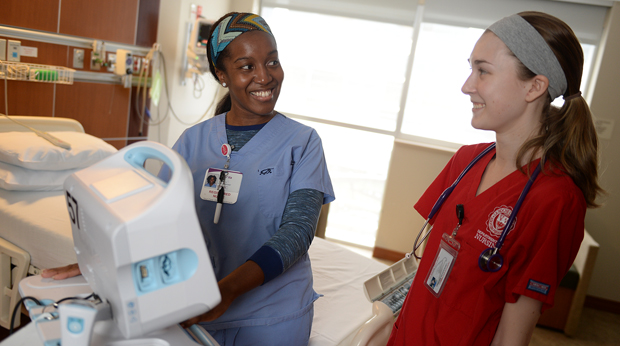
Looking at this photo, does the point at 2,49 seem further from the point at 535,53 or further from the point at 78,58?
the point at 535,53

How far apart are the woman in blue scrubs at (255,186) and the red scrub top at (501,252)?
340 mm

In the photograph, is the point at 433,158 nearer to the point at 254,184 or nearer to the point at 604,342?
the point at 604,342

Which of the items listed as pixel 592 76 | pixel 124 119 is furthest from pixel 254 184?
pixel 592 76

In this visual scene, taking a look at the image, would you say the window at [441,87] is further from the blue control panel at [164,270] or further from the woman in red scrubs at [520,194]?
the blue control panel at [164,270]

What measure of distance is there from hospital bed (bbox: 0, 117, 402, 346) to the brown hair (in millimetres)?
1020

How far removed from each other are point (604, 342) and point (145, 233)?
369 centimetres

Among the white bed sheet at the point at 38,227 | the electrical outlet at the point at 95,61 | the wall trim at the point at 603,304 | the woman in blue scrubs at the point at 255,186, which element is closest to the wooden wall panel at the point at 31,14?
the electrical outlet at the point at 95,61

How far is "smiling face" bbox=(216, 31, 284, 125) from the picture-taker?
127 centimetres

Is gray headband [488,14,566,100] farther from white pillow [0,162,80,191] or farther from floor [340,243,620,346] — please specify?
floor [340,243,620,346]

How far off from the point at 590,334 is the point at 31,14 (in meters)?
4.32

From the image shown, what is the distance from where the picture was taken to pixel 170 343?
777 mm

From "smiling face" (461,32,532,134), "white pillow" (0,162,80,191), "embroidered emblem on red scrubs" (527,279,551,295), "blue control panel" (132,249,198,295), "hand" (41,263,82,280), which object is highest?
"smiling face" (461,32,532,134)

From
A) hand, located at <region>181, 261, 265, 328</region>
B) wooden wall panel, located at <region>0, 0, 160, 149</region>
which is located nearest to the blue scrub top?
hand, located at <region>181, 261, 265, 328</region>

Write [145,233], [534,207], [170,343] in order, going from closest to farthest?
[145,233] < [170,343] < [534,207]
